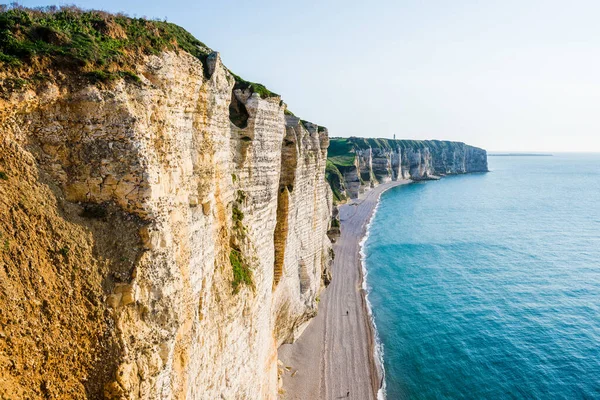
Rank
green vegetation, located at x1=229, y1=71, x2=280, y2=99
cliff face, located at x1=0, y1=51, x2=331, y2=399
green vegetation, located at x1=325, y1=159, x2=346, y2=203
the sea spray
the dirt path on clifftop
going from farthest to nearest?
green vegetation, located at x1=325, y1=159, x2=346, y2=203
the sea spray
the dirt path on clifftop
green vegetation, located at x1=229, y1=71, x2=280, y2=99
cliff face, located at x1=0, y1=51, x2=331, y2=399

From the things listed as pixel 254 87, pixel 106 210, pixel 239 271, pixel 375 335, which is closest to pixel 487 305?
pixel 375 335

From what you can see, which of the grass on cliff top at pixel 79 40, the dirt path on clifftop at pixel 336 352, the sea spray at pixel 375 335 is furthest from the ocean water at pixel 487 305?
the grass on cliff top at pixel 79 40

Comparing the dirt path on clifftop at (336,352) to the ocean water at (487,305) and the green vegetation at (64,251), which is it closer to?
the ocean water at (487,305)

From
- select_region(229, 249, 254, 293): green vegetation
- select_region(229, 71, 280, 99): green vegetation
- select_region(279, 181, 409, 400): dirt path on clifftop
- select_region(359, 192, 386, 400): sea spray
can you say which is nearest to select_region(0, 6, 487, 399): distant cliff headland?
select_region(229, 249, 254, 293): green vegetation

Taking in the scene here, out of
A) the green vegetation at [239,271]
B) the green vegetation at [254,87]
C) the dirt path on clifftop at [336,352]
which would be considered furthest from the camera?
the dirt path on clifftop at [336,352]

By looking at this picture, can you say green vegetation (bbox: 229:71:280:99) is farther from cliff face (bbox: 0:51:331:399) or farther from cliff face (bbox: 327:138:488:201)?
cliff face (bbox: 327:138:488:201)

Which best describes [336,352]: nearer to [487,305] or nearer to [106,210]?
[487,305]

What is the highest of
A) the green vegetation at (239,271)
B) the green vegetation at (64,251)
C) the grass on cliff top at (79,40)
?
the grass on cliff top at (79,40)
